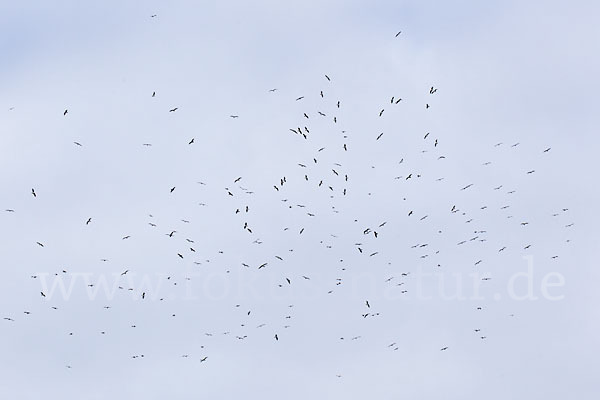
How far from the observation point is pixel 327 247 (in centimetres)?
5038

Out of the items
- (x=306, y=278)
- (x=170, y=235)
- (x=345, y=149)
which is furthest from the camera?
(x=306, y=278)

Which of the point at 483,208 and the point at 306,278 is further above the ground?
the point at 483,208

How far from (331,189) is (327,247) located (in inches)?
321

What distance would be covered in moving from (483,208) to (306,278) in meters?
31.0

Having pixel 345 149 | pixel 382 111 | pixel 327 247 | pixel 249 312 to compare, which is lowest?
pixel 249 312

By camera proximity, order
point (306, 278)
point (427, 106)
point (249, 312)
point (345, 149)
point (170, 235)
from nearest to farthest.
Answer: point (345, 149), point (427, 106), point (170, 235), point (249, 312), point (306, 278)

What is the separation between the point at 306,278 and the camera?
2527 inches

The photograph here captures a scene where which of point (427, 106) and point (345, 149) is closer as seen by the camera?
point (345, 149)

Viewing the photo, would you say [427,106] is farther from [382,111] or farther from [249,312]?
[249,312]

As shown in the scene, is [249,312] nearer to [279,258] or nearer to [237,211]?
[279,258]

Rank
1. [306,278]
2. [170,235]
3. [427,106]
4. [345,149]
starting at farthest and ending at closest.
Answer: [306,278] < [170,235] < [427,106] < [345,149]

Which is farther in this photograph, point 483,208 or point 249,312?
point 249,312

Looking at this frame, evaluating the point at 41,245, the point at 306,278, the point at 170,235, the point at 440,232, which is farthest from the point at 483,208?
the point at 41,245

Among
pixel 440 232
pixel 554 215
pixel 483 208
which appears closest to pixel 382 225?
pixel 440 232
